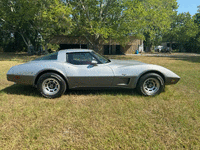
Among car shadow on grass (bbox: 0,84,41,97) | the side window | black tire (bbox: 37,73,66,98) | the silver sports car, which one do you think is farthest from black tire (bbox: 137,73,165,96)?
car shadow on grass (bbox: 0,84,41,97)

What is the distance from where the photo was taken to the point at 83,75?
12.5ft

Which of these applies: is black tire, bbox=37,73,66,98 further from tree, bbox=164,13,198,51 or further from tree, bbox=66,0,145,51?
tree, bbox=164,13,198,51

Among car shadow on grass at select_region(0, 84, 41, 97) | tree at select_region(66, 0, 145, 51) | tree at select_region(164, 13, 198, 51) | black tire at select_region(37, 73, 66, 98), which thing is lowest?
car shadow on grass at select_region(0, 84, 41, 97)

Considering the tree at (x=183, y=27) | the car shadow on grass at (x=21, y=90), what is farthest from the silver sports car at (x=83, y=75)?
the tree at (x=183, y=27)

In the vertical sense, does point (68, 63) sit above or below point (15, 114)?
above

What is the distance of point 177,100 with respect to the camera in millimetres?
3816

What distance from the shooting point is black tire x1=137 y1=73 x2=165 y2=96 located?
3.93m

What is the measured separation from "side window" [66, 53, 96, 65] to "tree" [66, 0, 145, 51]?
10656 millimetres

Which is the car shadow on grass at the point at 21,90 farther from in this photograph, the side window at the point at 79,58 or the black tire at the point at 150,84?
the black tire at the point at 150,84

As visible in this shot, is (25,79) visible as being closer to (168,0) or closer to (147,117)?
(147,117)

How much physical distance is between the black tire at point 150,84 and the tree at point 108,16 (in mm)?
10996

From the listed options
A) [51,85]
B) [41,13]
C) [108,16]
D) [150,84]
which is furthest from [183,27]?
[51,85]

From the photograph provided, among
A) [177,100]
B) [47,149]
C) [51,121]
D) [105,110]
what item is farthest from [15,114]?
[177,100]

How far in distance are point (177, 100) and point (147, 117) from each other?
1.43 metres
